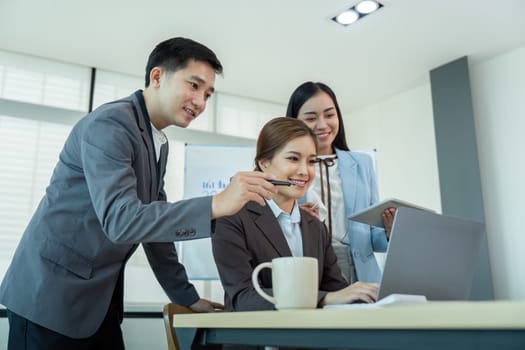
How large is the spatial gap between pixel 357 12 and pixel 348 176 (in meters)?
1.67

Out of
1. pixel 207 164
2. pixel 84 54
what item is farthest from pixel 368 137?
pixel 84 54

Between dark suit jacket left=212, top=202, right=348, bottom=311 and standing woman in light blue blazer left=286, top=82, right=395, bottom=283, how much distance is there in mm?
350

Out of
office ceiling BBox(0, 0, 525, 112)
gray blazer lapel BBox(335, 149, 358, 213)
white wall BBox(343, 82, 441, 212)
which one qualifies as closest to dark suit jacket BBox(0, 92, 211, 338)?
gray blazer lapel BBox(335, 149, 358, 213)

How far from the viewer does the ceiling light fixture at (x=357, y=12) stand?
10.7 ft

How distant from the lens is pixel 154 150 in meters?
1.41

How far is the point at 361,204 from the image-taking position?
2.02m

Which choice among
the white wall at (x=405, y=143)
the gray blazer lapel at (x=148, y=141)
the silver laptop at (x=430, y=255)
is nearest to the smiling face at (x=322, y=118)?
the gray blazer lapel at (x=148, y=141)

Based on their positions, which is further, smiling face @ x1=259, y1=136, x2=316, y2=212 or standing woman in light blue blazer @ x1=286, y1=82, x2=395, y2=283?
standing woman in light blue blazer @ x1=286, y1=82, x2=395, y2=283

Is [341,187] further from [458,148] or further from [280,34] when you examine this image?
[458,148]

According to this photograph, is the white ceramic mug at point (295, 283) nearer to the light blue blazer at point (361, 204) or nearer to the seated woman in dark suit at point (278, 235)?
the seated woman in dark suit at point (278, 235)

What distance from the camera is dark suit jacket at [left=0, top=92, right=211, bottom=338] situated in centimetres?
115

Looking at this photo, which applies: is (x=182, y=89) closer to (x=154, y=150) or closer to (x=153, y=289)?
(x=154, y=150)

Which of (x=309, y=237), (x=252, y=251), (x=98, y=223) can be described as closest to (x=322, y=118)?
(x=309, y=237)

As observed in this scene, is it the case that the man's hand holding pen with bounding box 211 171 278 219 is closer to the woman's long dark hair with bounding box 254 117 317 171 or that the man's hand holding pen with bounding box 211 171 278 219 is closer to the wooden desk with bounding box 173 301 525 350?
the wooden desk with bounding box 173 301 525 350
